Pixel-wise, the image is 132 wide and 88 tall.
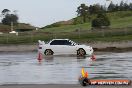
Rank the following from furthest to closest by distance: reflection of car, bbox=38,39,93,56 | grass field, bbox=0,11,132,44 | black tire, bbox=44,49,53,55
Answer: grass field, bbox=0,11,132,44, black tire, bbox=44,49,53,55, reflection of car, bbox=38,39,93,56

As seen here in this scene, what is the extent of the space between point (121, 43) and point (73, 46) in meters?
12.9

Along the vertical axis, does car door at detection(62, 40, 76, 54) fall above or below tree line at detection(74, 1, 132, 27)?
below

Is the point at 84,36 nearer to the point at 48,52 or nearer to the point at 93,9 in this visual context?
the point at 48,52

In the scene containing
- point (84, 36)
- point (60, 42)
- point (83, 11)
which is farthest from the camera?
point (83, 11)

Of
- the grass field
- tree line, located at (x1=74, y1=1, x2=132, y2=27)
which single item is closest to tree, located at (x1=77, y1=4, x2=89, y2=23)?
tree line, located at (x1=74, y1=1, x2=132, y2=27)

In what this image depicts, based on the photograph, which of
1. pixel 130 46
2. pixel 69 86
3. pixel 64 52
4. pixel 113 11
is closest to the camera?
pixel 69 86

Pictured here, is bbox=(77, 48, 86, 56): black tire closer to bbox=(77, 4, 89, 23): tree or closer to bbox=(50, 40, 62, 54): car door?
bbox=(50, 40, 62, 54): car door

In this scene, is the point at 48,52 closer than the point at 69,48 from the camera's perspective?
No

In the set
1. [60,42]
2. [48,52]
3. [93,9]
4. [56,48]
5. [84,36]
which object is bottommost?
[48,52]

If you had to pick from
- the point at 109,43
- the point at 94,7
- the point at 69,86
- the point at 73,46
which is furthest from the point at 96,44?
the point at 94,7

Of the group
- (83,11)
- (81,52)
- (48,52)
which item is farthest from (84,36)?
(83,11)

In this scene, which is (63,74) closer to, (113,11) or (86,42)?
(86,42)

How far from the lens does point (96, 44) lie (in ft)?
168

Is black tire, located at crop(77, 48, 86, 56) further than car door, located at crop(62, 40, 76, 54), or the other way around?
car door, located at crop(62, 40, 76, 54)
